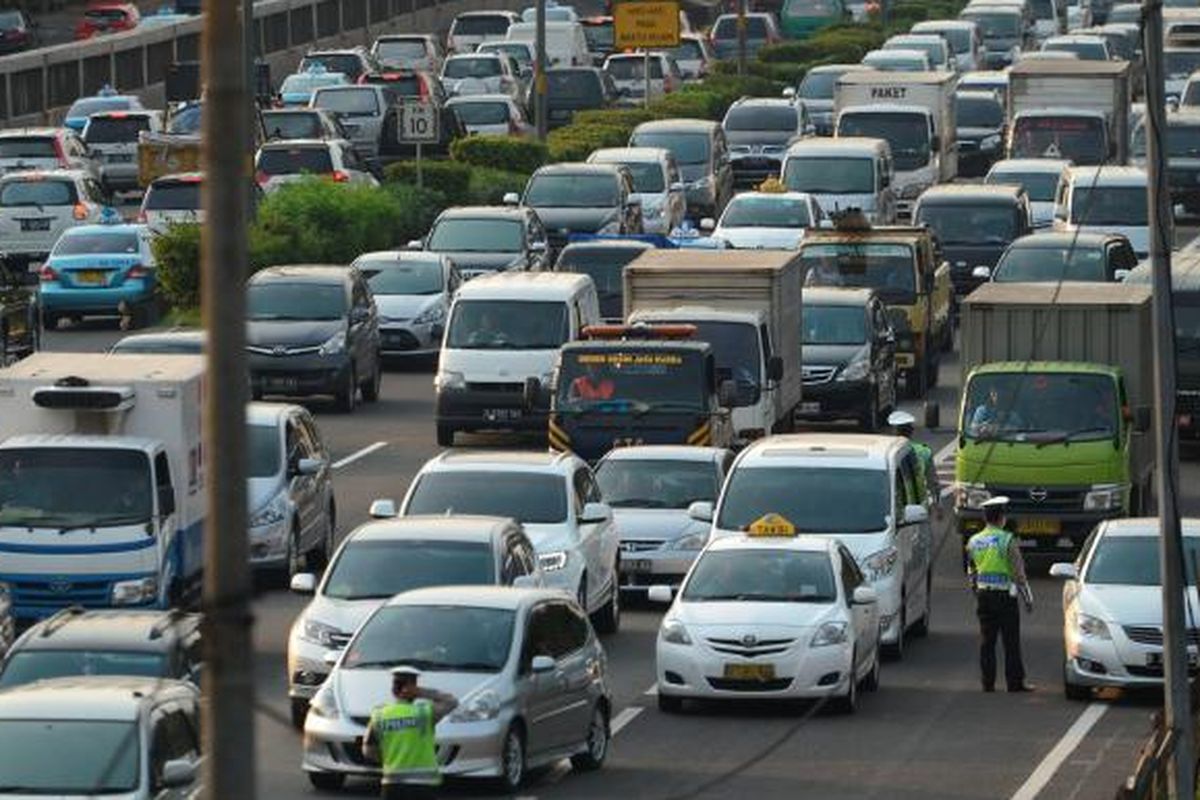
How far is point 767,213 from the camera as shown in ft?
182

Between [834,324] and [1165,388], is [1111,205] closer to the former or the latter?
[834,324]

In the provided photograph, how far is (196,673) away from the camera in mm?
24969

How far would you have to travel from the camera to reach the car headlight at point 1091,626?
29062 millimetres

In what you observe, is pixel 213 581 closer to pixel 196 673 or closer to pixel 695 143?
pixel 196 673

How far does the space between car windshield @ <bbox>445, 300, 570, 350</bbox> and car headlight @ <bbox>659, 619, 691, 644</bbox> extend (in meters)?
14.4

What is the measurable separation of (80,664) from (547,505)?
762 centimetres

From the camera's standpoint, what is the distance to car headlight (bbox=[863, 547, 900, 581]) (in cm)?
3083

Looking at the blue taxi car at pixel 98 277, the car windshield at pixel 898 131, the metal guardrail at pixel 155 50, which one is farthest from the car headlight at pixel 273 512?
the metal guardrail at pixel 155 50

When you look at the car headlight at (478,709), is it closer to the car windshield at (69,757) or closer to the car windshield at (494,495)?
the car windshield at (69,757)

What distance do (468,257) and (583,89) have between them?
27.2m

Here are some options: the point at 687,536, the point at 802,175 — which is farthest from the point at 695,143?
the point at 687,536

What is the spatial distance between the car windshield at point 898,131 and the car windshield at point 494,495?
3330 cm

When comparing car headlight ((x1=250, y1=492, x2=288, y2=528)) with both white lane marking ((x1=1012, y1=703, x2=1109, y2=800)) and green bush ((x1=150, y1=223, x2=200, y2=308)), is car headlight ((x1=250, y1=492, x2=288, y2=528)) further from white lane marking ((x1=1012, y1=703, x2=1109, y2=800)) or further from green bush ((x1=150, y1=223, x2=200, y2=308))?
green bush ((x1=150, y1=223, x2=200, y2=308))

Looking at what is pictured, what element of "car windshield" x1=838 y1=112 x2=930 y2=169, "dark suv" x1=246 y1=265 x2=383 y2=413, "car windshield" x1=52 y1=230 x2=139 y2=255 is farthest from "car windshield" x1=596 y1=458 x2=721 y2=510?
"car windshield" x1=838 y1=112 x2=930 y2=169
